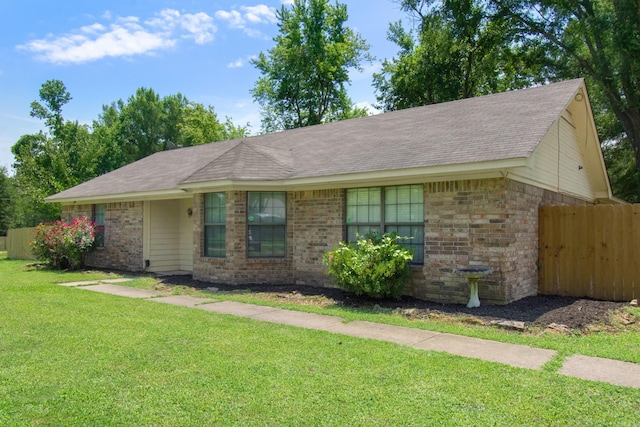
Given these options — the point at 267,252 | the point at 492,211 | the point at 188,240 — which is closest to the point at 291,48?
the point at 188,240

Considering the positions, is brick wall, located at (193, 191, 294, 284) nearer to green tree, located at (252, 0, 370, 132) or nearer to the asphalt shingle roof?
the asphalt shingle roof

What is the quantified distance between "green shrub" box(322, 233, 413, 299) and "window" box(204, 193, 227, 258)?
3543 millimetres

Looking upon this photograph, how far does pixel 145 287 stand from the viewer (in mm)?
10969

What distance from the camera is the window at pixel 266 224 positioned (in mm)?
→ 10922

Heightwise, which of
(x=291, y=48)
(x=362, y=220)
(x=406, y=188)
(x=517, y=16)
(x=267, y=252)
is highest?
(x=291, y=48)

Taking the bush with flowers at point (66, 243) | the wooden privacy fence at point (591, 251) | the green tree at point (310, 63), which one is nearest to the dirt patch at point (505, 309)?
the wooden privacy fence at point (591, 251)

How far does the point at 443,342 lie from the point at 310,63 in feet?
108

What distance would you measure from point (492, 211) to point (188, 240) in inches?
379

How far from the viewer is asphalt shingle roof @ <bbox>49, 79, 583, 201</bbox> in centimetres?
835

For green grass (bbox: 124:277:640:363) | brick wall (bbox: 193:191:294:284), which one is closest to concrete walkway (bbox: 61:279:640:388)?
green grass (bbox: 124:277:640:363)

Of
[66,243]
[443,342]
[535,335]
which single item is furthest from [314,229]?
[66,243]

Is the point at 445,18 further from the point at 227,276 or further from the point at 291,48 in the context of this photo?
the point at 227,276

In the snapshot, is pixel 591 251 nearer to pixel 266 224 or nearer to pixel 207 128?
pixel 266 224

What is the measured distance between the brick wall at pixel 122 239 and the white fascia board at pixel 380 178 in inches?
141
